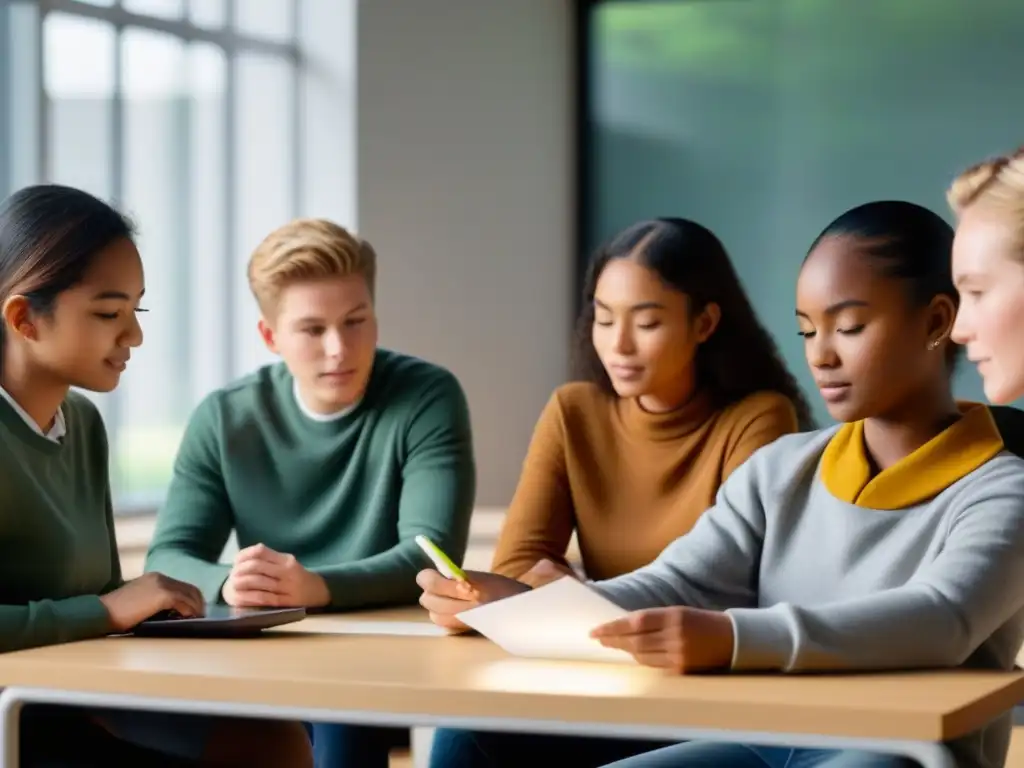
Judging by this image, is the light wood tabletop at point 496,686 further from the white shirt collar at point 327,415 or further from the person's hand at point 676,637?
the white shirt collar at point 327,415

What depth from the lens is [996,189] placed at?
1.69 metres

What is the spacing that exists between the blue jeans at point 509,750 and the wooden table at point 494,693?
1.00ft

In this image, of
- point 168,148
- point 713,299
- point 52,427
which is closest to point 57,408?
point 52,427

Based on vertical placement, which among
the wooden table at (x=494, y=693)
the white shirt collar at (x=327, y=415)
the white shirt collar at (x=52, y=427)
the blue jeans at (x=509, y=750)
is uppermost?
the white shirt collar at (x=52, y=427)

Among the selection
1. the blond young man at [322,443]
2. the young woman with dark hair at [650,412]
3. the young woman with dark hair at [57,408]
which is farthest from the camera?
the blond young man at [322,443]

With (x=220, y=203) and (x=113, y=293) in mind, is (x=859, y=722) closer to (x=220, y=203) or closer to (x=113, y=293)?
(x=113, y=293)

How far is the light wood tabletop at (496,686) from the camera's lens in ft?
4.55

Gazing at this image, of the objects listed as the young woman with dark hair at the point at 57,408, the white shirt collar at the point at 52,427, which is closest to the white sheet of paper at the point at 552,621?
the young woman with dark hair at the point at 57,408

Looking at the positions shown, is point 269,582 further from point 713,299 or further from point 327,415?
point 713,299

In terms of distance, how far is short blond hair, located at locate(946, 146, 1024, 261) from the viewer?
1.66 meters

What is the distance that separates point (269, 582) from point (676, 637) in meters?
0.90

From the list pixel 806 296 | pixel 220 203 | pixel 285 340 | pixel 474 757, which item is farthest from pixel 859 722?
pixel 220 203

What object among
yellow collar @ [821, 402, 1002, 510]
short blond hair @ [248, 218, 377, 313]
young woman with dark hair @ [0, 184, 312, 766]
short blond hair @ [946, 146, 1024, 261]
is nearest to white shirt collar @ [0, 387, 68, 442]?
young woman with dark hair @ [0, 184, 312, 766]

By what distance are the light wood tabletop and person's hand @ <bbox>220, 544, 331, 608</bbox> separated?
449mm
